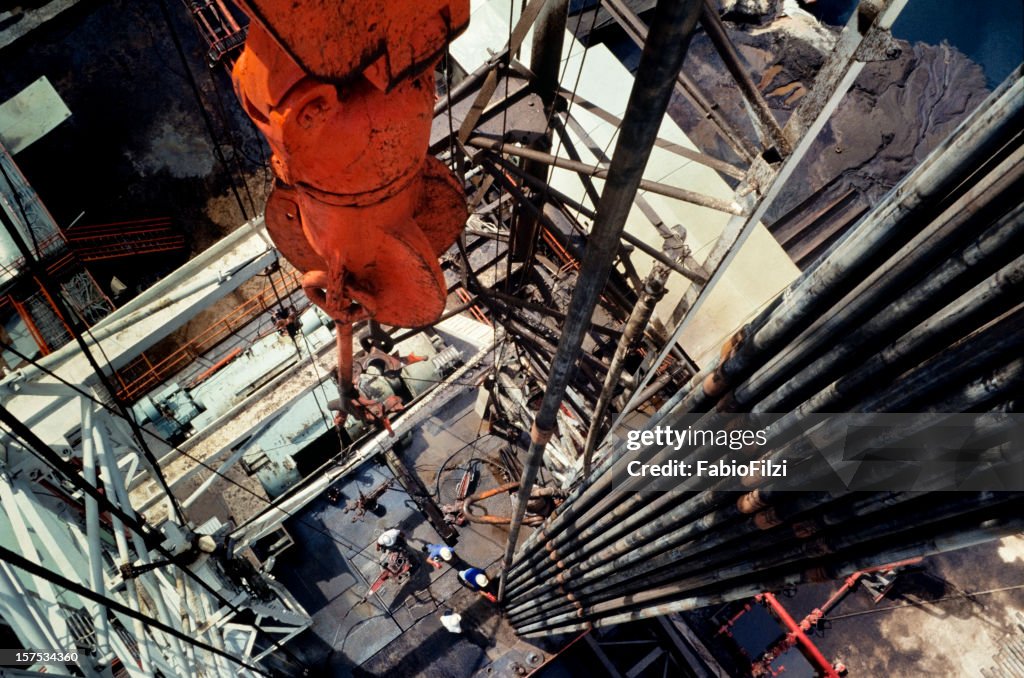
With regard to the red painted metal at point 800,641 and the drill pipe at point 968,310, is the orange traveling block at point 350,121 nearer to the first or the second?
the drill pipe at point 968,310

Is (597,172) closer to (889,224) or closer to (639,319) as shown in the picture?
(639,319)

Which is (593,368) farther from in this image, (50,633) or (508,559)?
(50,633)

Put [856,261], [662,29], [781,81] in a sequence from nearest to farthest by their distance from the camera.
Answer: [662,29] < [856,261] < [781,81]

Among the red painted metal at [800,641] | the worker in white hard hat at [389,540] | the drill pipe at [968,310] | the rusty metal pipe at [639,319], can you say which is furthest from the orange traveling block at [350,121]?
the red painted metal at [800,641]

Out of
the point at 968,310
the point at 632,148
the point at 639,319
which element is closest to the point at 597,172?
the point at 639,319

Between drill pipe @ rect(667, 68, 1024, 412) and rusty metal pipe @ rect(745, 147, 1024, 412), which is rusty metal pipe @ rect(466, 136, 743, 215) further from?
rusty metal pipe @ rect(745, 147, 1024, 412)

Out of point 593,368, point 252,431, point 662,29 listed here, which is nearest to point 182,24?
point 252,431
